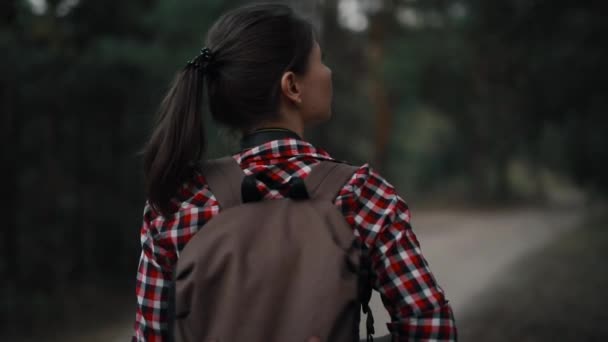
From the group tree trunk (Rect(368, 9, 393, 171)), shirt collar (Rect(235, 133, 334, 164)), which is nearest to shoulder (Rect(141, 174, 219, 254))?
shirt collar (Rect(235, 133, 334, 164))

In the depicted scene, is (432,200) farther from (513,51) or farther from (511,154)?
(513,51)

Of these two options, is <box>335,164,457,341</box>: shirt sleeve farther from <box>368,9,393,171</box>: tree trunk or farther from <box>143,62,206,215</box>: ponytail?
<box>368,9,393,171</box>: tree trunk

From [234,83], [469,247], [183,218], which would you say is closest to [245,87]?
[234,83]

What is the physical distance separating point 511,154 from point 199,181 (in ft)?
65.1

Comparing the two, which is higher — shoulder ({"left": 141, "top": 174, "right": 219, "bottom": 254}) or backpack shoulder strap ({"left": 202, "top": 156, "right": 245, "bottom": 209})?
backpack shoulder strap ({"left": 202, "top": 156, "right": 245, "bottom": 209})

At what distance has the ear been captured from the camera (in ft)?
4.71

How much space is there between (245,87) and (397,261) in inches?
23.8

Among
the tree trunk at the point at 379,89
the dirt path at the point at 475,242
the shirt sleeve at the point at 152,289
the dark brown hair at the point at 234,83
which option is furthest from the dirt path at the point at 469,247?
the dark brown hair at the point at 234,83

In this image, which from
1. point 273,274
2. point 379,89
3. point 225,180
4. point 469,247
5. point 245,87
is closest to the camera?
point 273,274

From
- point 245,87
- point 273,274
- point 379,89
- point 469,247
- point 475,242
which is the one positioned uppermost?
point 245,87

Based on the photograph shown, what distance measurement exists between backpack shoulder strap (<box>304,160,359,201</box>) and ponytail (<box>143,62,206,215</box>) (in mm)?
340

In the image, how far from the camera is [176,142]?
Result: 4.67 feet

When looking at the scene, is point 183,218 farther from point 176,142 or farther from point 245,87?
point 245,87

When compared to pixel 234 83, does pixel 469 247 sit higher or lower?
lower
